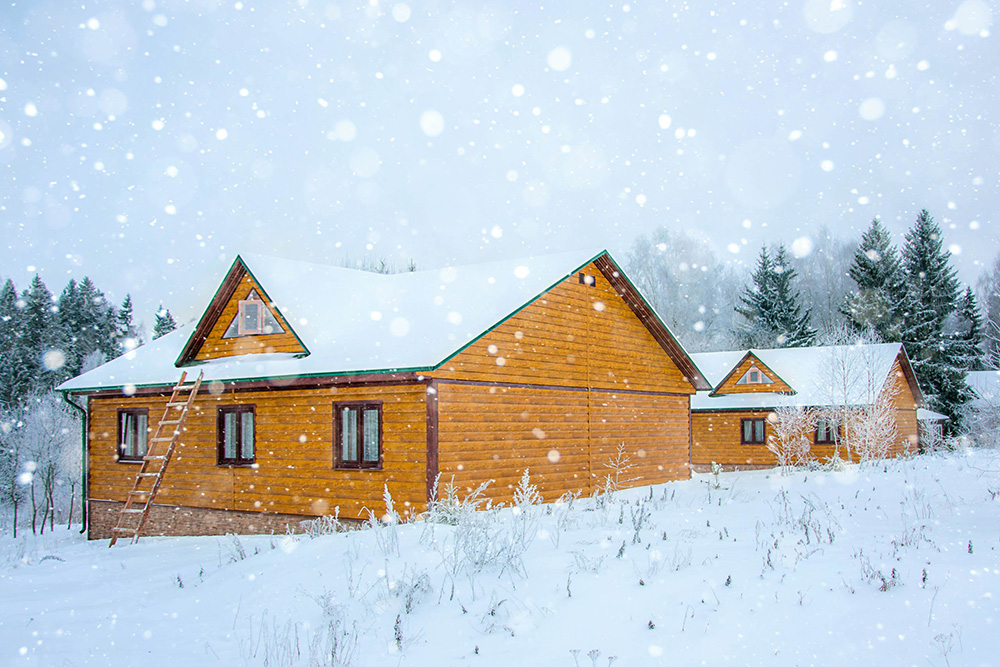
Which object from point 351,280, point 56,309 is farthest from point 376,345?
point 56,309

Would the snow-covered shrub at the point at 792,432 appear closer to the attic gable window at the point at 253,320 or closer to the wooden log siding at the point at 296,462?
the wooden log siding at the point at 296,462

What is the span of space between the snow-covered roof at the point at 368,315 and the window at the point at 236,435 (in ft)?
3.06

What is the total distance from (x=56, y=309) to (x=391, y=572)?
6249cm

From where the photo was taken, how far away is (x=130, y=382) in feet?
62.4

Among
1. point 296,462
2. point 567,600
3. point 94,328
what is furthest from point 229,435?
point 94,328

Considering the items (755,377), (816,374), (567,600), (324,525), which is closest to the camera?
(567,600)

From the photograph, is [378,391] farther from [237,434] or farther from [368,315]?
[237,434]

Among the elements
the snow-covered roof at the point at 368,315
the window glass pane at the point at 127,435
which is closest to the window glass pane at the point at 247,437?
the snow-covered roof at the point at 368,315

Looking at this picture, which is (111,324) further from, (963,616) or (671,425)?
(963,616)

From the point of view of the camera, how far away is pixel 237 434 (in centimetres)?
1759

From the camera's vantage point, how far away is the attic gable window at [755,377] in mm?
35500

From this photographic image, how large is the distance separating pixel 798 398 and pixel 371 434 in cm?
2348

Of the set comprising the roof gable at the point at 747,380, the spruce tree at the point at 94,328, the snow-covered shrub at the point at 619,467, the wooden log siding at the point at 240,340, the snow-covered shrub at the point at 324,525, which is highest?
the spruce tree at the point at 94,328

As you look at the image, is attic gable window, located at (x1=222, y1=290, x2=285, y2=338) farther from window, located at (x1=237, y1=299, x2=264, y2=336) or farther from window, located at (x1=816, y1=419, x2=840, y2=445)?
window, located at (x1=816, y1=419, x2=840, y2=445)
